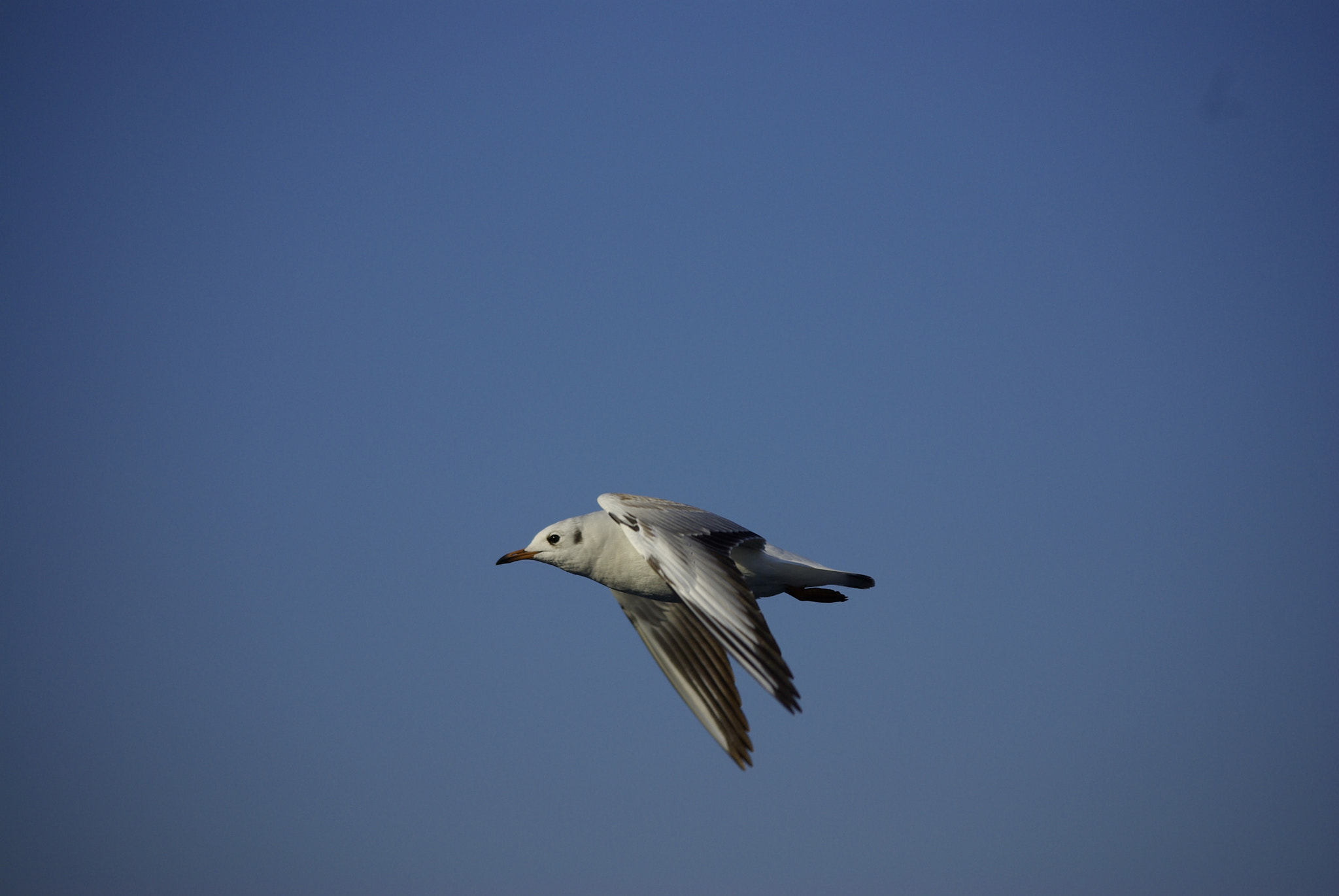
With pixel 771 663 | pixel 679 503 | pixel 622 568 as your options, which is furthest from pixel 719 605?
pixel 679 503

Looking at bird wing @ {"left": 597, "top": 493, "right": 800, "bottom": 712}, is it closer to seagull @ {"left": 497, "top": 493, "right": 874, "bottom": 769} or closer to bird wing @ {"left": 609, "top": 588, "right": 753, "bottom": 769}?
seagull @ {"left": 497, "top": 493, "right": 874, "bottom": 769}

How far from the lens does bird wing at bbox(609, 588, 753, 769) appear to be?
8.54 meters

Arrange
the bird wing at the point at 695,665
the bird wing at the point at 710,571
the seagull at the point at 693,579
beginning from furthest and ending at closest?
the bird wing at the point at 695,665 → the seagull at the point at 693,579 → the bird wing at the point at 710,571

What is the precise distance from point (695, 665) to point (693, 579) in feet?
8.91

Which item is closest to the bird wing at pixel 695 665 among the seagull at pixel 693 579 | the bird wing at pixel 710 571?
the seagull at pixel 693 579

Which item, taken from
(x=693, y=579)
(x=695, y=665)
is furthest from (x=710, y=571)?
(x=695, y=665)

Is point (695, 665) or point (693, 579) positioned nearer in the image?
point (693, 579)

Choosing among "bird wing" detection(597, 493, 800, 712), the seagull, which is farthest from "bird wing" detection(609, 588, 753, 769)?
"bird wing" detection(597, 493, 800, 712)

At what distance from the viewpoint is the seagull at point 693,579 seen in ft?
21.4

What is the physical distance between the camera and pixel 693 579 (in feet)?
22.2

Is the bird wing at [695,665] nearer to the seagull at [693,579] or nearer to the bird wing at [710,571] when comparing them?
the seagull at [693,579]

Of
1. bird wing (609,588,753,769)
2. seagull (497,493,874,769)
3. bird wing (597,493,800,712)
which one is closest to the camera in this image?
bird wing (597,493,800,712)

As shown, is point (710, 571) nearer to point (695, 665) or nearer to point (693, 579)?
point (693, 579)

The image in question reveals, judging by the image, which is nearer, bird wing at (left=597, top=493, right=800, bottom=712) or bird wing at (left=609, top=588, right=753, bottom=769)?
bird wing at (left=597, top=493, right=800, bottom=712)
